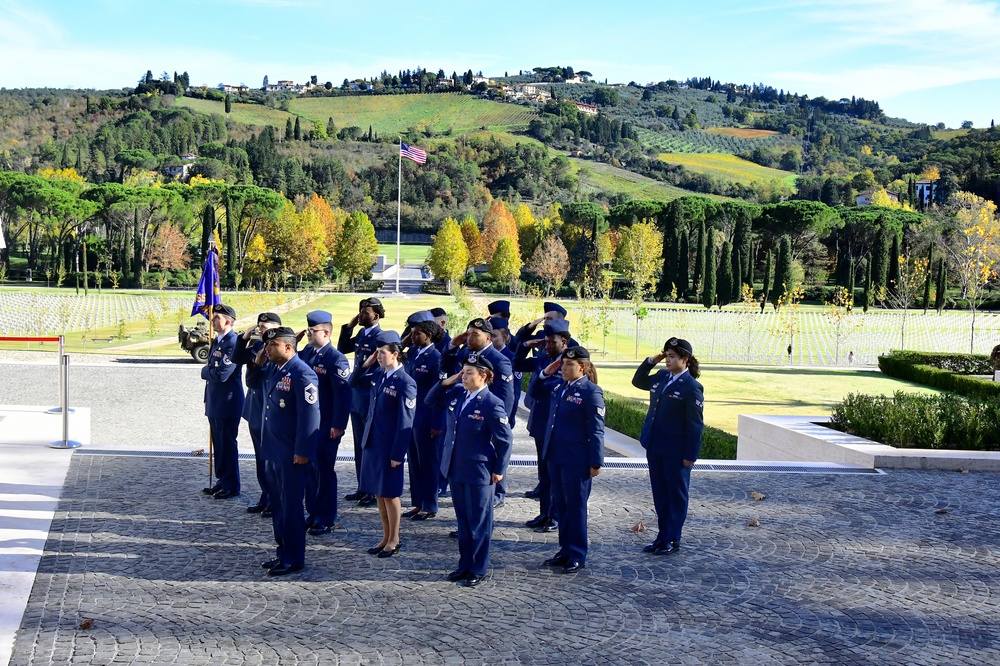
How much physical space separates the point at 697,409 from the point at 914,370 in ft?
70.6

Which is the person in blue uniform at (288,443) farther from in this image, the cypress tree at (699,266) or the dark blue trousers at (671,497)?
the cypress tree at (699,266)

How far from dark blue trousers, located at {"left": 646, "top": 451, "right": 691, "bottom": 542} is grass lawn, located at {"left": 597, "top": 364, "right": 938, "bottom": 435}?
928cm

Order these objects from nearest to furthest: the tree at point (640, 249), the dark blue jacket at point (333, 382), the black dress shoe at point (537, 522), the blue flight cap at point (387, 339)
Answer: the blue flight cap at point (387, 339), the dark blue jacket at point (333, 382), the black dress shoe at point (537, 522), the tree at point (640, 249)

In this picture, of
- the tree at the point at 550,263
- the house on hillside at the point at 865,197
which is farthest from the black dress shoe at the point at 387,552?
the house on hillside at the point at 865,197

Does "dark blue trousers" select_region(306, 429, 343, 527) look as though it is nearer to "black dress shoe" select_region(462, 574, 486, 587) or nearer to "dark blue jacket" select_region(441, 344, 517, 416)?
"dark blue jacket" select_region(441, 344, 517, 416)

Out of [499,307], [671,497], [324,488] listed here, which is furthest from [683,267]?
[324,488]

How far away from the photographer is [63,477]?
31.7 ft

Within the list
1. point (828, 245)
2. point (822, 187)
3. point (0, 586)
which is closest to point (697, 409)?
point (0, 586)

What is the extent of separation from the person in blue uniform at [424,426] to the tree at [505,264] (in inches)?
2589

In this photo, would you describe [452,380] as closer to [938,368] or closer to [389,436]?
[389,436]

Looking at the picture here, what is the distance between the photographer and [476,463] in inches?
263

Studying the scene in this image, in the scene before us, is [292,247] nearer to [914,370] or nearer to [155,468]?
[914,370]

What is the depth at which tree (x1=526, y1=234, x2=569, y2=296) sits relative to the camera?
244ft

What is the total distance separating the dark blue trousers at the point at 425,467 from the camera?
27.8 ft
